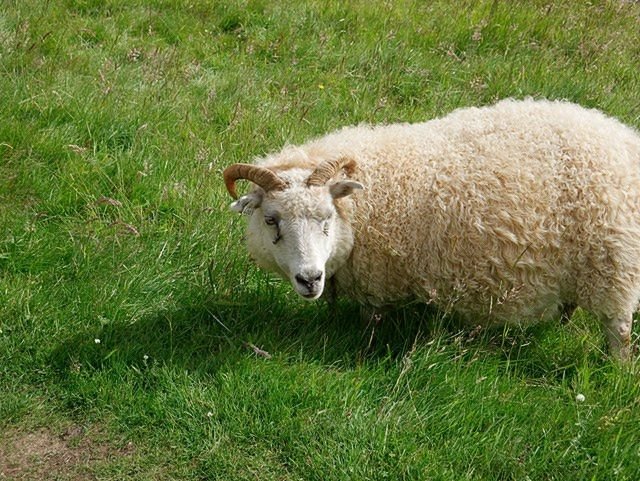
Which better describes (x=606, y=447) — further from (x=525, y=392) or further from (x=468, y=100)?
(x=468, y=100)

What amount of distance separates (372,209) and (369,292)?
0.51 metres

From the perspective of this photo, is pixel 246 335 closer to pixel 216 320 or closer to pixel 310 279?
pixel 216 320

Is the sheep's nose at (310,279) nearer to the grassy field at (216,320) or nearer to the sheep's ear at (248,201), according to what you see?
the grassy field at (216,320)

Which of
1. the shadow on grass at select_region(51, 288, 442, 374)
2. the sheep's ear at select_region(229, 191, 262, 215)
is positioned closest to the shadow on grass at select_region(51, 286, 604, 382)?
the shadow on grass at select_region(51, 288, 442, 374)

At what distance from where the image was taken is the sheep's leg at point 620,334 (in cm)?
430

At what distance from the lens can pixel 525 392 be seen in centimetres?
388

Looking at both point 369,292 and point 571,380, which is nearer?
point 571,380

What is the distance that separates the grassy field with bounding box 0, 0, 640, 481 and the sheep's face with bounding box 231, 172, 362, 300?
38cm

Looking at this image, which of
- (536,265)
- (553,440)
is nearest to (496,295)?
(536,265)

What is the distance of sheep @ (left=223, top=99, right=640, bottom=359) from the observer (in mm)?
4113

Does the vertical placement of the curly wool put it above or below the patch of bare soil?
above

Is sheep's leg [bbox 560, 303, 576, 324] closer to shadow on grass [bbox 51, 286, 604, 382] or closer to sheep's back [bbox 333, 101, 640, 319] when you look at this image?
shadow on grass [bbox 51, 286, 604, 382]

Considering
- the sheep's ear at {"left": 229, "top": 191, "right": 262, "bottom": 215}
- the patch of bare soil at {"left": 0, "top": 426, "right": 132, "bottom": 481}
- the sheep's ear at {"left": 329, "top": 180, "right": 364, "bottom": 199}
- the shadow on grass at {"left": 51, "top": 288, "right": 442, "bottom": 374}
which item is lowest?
the patch of bare soil at {"left": 0, "top": 426, "right": 132, "bottom": 481}

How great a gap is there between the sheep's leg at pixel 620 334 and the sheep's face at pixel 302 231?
63.4 inches
